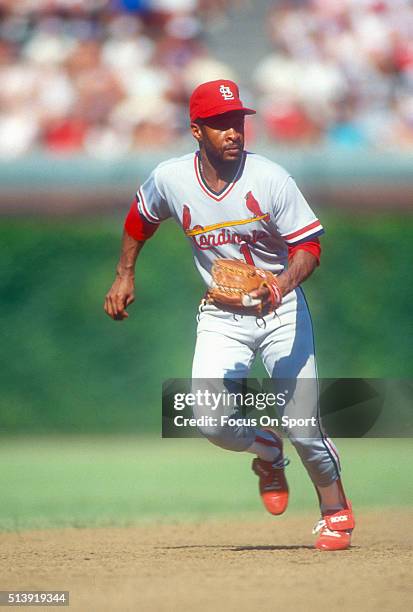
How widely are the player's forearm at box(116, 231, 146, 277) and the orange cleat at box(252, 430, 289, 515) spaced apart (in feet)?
3.20

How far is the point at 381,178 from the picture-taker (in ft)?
27.3

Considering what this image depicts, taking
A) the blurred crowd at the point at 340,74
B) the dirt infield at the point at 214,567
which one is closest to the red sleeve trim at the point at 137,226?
the dirt infield at the point at 214,567

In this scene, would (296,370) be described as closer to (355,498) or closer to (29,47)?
(355,498)

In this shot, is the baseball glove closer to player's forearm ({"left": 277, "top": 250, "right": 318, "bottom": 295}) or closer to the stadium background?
player's forearm ({"left": 277, "top": 250, "right": 318, "bottom": 295})

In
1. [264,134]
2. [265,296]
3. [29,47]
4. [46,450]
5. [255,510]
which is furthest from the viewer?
[29,47]

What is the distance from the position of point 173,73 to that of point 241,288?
19.5 ft

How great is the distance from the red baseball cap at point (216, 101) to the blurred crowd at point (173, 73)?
451 cm

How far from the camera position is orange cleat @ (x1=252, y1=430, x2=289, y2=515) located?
4871mm

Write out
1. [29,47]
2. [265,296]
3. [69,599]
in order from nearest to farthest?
[69,599] → [265,296] → [29,47]

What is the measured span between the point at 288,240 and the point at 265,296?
351mm

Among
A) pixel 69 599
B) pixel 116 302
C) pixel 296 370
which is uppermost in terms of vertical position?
pixel 116 302

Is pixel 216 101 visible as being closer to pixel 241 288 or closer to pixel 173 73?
pixel 241 288

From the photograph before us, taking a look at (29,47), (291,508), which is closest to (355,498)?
(291,508)

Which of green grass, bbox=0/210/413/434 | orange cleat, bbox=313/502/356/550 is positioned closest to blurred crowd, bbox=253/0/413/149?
green grass, bbox=0/210/413/434
